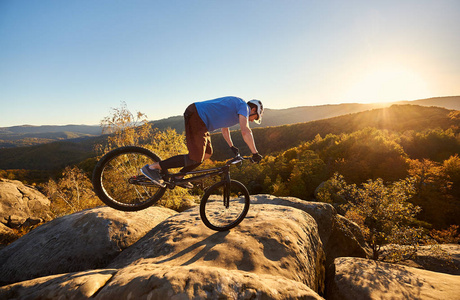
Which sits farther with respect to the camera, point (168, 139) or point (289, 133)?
point (289, 133)

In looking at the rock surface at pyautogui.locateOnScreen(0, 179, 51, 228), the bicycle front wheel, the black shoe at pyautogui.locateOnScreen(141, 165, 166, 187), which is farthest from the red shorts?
the rock surface at pyautogui.locateOnScreen(0, 179, 51, 228)

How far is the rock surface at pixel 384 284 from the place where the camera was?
4.80 m

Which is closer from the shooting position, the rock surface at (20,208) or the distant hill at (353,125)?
the rock surface at (20,208)

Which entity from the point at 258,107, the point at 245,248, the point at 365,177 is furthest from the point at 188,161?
the point at 365,177

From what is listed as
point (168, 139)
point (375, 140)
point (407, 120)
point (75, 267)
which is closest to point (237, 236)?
point (75, 267)

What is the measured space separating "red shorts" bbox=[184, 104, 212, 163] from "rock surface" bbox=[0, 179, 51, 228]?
27.1 meters

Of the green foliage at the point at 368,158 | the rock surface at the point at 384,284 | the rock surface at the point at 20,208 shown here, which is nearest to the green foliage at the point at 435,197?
the green foliage at the point at 368,158

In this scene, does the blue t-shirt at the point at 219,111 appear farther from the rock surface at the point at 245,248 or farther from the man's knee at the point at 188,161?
the rock surface at the point at 245,248

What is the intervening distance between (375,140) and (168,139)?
4142cm

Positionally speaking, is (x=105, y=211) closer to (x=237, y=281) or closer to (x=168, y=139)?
(x=237, y=281)

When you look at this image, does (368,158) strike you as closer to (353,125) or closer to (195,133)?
(195,133)

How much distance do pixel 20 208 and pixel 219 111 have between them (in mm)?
30256

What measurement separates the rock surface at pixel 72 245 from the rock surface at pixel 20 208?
70.3 feet

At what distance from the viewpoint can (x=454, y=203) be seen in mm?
26016
